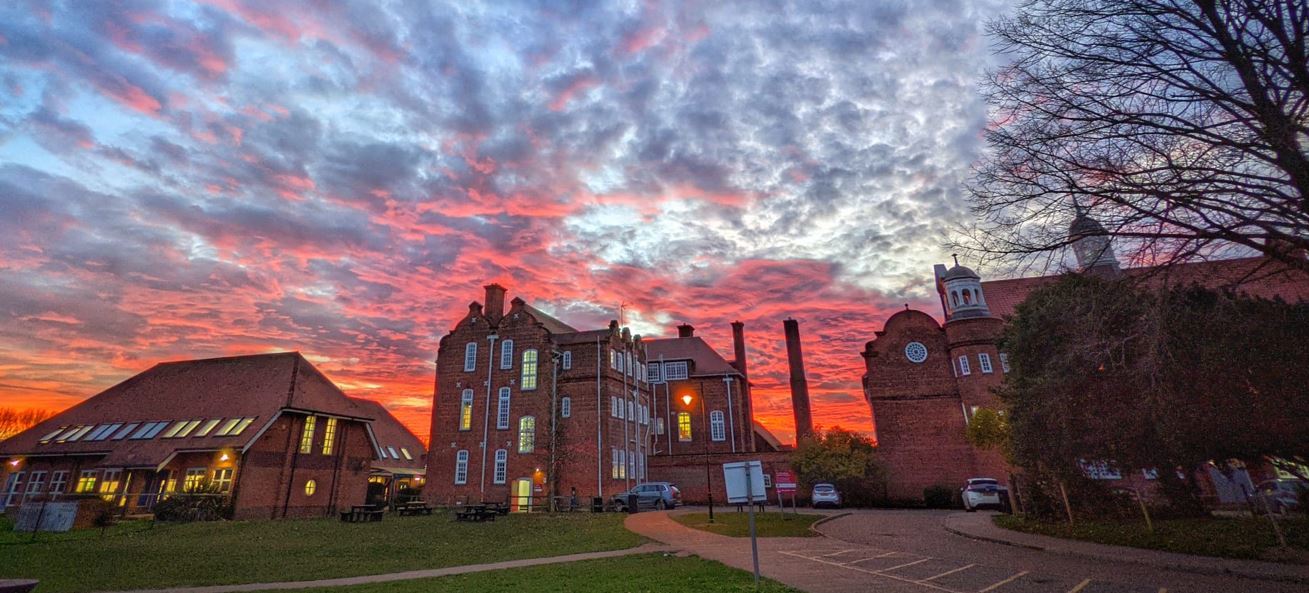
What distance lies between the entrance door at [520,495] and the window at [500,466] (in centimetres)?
114

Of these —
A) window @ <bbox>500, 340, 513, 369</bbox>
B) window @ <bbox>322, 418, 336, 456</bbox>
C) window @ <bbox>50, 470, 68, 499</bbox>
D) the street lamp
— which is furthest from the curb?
window @ <bbox>50, 470, 68, 499</bbox>

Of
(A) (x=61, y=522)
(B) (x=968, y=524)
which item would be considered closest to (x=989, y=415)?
(B) (x=968, y=524)

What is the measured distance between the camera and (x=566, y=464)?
37219 mm

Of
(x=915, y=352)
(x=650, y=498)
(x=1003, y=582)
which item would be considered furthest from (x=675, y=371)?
(x=1003, y=582)

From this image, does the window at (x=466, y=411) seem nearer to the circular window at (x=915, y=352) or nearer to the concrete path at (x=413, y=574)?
the concrete path at (x=413, y=574)

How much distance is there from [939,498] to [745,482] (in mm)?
29397

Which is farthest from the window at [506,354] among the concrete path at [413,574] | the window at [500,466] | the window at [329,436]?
the concrete path at [413,574]

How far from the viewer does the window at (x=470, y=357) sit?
40719 mm

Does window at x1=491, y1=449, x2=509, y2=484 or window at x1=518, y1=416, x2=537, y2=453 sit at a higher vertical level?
window at x1=518, y1=416, x2=537, y2=453

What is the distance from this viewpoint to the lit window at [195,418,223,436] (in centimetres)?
3039

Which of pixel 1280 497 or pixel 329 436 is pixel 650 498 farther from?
pixel 1280 497

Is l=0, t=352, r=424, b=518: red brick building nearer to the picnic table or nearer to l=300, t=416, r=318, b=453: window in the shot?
l=300, t=416, r=318, b=453: window

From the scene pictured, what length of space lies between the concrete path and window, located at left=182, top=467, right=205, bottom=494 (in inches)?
861

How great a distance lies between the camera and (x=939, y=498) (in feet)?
109
